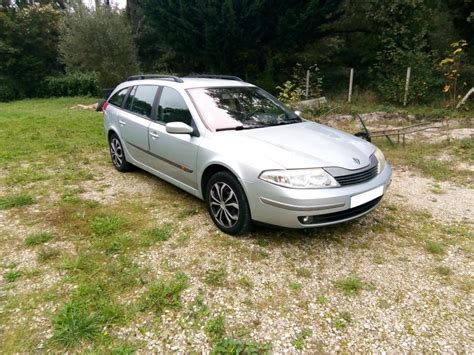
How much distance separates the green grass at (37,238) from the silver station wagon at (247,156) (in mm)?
1398

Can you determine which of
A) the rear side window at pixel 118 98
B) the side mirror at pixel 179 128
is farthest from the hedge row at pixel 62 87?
the side mirror at pixel 179 128

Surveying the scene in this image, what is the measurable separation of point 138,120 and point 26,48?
22853 mm

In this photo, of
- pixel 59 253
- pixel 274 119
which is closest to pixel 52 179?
pixel 59 253

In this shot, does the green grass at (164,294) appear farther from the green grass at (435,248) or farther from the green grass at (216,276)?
the green grass at (435,248)

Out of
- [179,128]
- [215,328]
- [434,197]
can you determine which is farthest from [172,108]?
[434,197]

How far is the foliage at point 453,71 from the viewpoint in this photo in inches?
401

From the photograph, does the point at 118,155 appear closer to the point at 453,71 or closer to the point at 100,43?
the point at 453,71

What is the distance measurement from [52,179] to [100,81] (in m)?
14.3

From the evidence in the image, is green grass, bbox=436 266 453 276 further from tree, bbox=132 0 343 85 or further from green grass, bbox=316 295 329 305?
tree, bbox=132 0 343 85

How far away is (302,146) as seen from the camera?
3064 millimetres

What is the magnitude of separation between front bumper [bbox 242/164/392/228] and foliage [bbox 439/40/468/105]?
31.2ft

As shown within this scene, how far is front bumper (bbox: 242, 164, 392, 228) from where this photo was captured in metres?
2.66

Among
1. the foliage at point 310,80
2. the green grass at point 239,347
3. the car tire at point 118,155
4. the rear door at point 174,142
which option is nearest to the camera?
the green grass at point 239,347

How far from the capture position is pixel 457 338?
2090 mm
